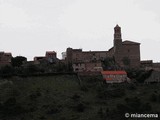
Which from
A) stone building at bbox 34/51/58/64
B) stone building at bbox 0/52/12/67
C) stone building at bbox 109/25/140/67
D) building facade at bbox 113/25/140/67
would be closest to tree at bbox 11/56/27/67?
stone building at bbox 0/52/12/67

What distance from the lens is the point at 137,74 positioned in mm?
83812

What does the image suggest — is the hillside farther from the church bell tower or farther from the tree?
the church bell tower

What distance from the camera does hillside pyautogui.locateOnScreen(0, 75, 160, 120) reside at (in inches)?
2530

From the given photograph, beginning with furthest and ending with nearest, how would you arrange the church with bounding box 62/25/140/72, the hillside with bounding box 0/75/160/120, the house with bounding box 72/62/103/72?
1. the church with bounding box 62/25/140/72
2. the house with bounding box 72/62/103/72
3. the hillside with bounding box 0/75/160/120

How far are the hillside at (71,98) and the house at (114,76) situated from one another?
3.79ft

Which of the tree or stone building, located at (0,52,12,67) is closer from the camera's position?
stone building, located at (0,52,12,67)

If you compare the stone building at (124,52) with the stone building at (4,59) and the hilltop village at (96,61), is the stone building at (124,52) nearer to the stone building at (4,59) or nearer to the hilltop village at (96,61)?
the hilltop village at (96,61)

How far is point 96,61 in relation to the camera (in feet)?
291

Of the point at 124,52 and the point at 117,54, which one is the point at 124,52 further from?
the point at 117,54

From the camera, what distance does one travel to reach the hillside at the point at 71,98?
64250mm

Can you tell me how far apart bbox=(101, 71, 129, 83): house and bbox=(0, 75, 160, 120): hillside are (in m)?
1.16

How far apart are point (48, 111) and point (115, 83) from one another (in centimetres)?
1668

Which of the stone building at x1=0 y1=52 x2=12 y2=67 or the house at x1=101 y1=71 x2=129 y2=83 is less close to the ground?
the stone building at x1=0 y1=52 x2=12 y2=67

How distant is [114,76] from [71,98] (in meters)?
12.2
